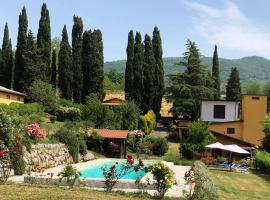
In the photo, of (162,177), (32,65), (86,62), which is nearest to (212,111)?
(86,62)

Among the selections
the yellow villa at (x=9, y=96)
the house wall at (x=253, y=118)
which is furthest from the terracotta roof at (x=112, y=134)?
the yellow villa at (x=9, y=96)

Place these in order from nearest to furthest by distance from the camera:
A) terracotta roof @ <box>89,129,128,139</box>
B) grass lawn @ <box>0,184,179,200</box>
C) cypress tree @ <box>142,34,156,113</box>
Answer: grass lawn @ <box>0,184,179,200</box> → terracotta roof @ <box>89,129,128,139</box> → cypress tree @ <box>142,34,156,113</box>

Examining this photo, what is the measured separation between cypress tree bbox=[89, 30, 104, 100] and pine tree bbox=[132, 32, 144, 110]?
388cm

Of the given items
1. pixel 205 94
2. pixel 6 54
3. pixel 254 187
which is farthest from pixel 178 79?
pixel 254 187

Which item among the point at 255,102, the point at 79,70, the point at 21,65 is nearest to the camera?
the point at 255,102

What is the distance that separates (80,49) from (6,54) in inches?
521

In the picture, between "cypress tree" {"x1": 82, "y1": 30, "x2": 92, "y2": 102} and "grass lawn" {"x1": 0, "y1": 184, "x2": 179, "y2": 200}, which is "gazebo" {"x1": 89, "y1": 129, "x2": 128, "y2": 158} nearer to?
"cypress tree" {"x1": 82, "y1": 30, "x2": 92, "y2": 102}

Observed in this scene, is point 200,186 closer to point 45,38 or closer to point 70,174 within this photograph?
point 70,174

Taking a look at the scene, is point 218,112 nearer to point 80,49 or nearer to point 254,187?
point 80,49

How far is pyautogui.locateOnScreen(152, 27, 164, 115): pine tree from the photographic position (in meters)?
56.1

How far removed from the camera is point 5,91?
45.3 meters

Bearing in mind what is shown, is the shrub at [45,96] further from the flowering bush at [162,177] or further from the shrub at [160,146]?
the flowering bush at [162,177]

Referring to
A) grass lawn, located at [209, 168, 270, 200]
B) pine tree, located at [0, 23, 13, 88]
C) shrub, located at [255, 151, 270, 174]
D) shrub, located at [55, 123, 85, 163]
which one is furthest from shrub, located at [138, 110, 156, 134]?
pine tree, located at [0, 23, 13, 88]

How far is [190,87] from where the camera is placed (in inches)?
2078
